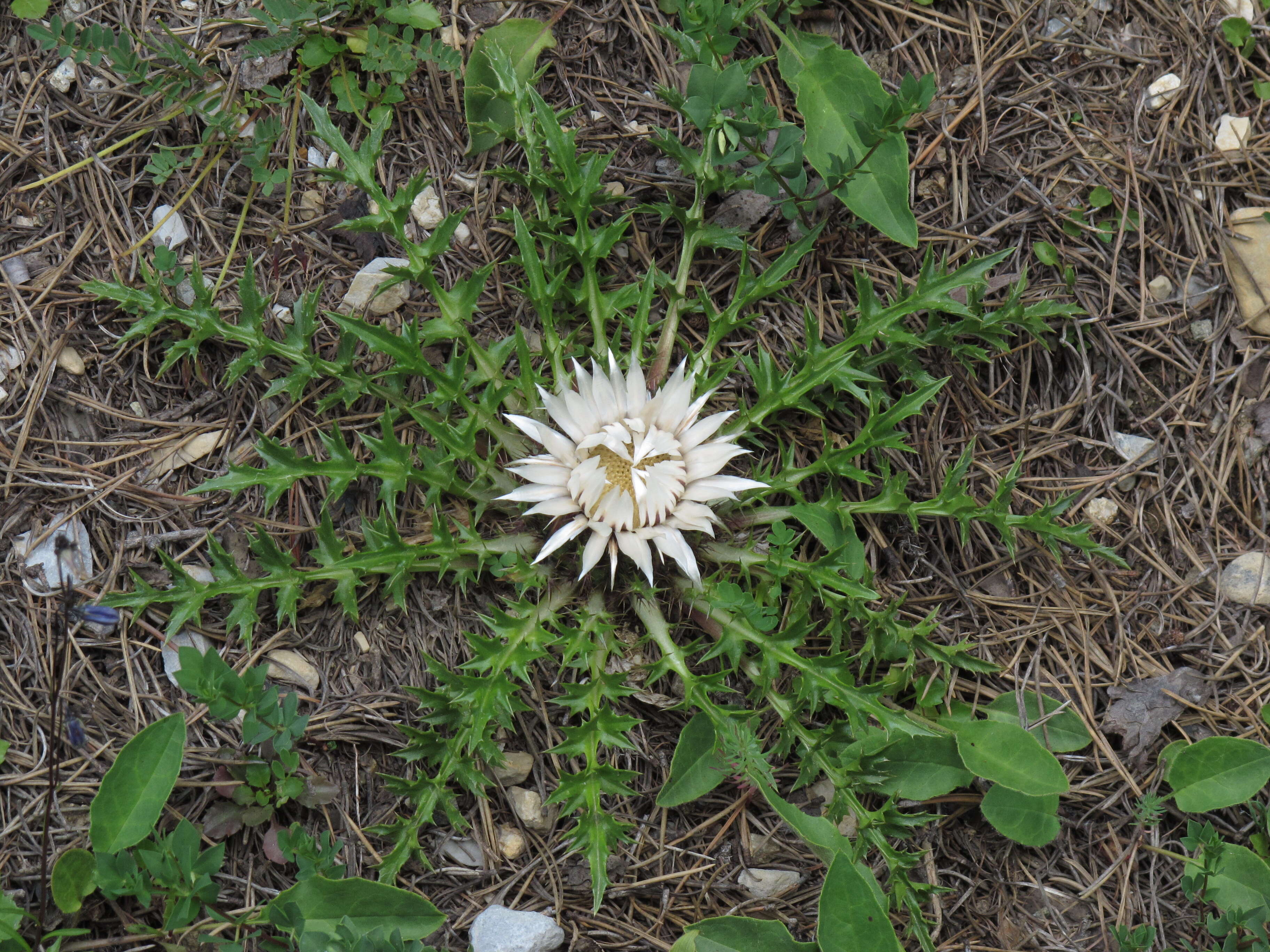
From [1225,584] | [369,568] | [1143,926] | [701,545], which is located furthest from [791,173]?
[1143,926]

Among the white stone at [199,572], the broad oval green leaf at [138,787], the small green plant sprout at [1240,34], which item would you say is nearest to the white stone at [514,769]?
the broad oval green leaf at [138,787]

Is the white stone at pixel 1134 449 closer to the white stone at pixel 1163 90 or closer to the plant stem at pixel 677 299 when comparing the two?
the white stone at pixel 1163 90

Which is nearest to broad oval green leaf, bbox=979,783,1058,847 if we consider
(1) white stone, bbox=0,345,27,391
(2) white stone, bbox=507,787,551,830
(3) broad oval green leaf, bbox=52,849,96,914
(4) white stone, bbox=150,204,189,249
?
(2) white stone, bbox=507,787,551,830

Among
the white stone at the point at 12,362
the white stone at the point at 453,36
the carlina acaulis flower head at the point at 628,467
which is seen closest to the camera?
the carlina acaulis flower head at the point at 628,467

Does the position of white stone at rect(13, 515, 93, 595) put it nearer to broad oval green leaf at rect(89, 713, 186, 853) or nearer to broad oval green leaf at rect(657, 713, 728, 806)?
broad oval green leaf at rect(89, 713, 186, 853)

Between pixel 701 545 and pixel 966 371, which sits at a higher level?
pixel 966 371

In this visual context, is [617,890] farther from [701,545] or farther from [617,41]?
[617,41]
